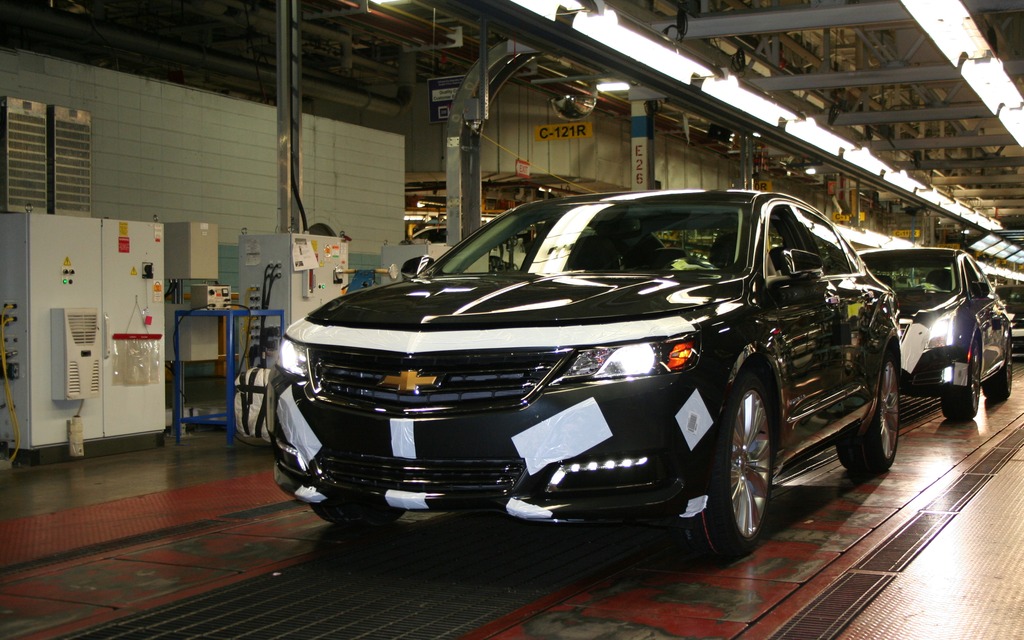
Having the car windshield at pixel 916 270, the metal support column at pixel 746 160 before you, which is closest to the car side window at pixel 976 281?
the car windshield at pixel 916 270

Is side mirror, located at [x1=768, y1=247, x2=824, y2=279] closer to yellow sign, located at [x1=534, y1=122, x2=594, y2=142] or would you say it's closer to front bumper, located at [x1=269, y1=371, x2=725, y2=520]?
front bumper, located at [x1=269, y1=371, x2=725, y2=520]

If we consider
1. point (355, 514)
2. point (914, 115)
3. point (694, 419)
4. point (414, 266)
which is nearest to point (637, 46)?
point (414, 266)

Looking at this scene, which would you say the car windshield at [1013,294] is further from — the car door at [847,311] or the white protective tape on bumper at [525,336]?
the white protective tape on bumper at [525,336]

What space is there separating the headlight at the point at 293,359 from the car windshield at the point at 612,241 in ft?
3.73

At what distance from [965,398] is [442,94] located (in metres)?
6.84

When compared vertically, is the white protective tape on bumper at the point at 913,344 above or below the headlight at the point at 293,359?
below

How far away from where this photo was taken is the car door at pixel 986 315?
1045cm

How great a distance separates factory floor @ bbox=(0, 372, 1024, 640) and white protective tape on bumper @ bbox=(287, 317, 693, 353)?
25.3 inches

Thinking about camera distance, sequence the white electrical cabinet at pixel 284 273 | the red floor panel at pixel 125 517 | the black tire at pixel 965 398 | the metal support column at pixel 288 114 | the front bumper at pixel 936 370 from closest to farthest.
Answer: the red floor panel at pixel 125 517
the front bumper at pixel 936 370
the black tire at pixel 965 398
the white electrical cabinet at pixel 284 273
the metal support column at pixel 288 114

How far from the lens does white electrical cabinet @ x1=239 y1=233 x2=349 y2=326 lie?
32.6 feet

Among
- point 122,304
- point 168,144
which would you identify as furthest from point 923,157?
point 122,304

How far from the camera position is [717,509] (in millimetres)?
4363

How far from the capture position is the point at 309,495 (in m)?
4.42

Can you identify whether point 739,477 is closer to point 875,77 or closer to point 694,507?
point 694,507
